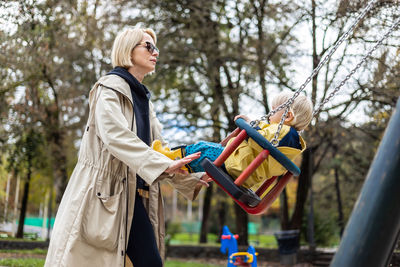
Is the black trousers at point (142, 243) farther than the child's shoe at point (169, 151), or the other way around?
the child's shoe at point (169, 151)

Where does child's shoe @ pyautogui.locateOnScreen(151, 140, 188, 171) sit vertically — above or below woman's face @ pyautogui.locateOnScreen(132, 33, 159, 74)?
below

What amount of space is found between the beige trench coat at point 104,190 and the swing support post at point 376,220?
1381 mm

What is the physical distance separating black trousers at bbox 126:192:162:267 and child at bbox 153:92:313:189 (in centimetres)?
42

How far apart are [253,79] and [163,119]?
2.89m

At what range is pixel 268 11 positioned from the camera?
12.0 m

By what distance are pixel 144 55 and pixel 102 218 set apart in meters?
1.17

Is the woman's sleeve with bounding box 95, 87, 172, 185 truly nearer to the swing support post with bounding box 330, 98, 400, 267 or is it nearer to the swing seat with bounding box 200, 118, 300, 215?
the swing seat with bounding box 200, 118, 300, 215

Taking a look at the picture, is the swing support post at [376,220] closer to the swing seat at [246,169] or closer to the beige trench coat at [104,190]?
the swing seat at [246,169]

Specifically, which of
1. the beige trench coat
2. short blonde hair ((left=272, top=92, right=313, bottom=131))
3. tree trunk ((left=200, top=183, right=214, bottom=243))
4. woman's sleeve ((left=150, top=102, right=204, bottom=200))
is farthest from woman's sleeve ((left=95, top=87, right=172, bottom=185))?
tree trunk ((left=200, top=183, right=214, bottom=243))

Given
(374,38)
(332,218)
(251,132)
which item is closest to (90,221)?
(251,132)

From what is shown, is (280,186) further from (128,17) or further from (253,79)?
(128,17)

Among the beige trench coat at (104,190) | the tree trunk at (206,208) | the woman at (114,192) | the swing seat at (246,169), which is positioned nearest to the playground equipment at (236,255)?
the woman at (114,192)

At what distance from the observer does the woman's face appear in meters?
3.22

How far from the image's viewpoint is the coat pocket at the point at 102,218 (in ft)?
8.64
